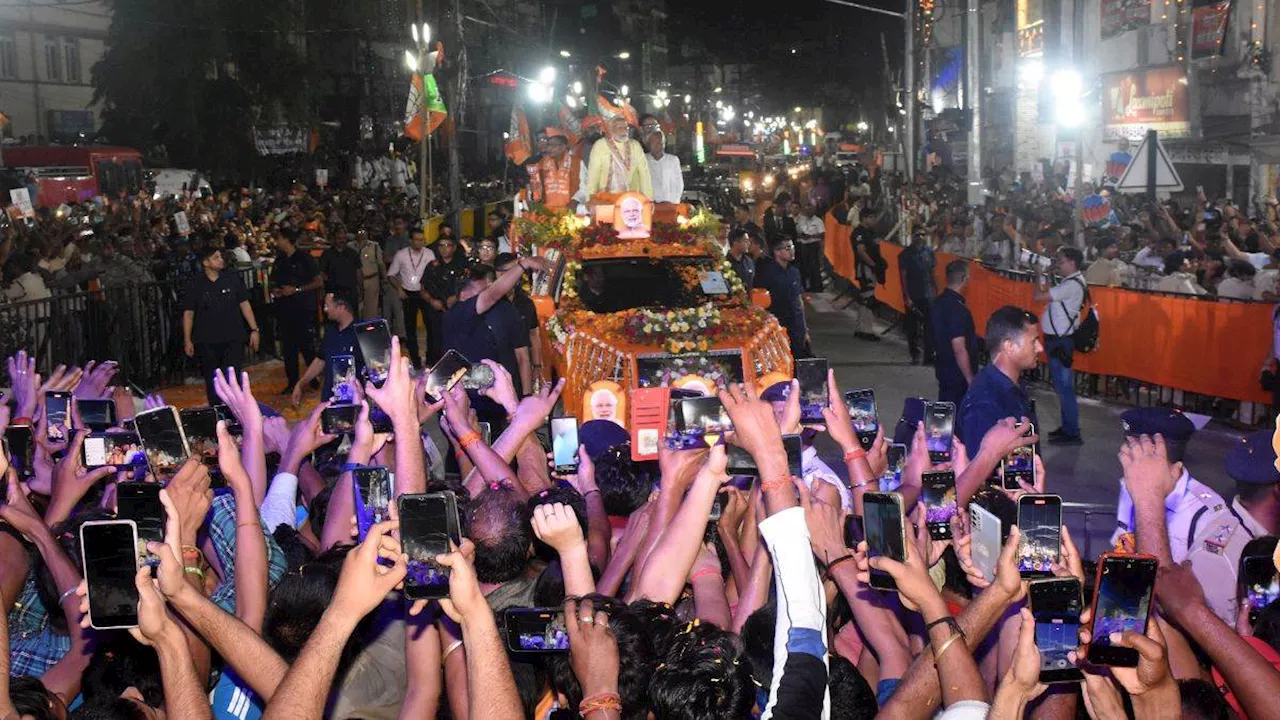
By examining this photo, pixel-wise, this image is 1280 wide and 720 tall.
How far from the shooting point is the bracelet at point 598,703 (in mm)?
3141

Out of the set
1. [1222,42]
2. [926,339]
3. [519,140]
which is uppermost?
[1222,42]

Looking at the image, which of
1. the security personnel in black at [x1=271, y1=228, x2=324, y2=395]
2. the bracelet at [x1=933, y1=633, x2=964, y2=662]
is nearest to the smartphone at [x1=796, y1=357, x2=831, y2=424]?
the bracelet at [x1=933, y1=633, x2=964, y2=662]

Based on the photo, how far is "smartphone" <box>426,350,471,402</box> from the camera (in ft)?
18.1

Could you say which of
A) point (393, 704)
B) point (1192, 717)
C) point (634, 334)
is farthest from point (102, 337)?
point (1192, 717)

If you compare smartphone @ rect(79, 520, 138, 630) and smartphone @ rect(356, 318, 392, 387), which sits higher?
smartphone @ rect(356, 318, 392, 387)

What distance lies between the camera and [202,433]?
4957 mm

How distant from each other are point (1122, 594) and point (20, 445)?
4.68 metres

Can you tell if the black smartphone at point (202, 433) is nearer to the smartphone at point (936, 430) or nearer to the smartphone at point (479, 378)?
the smartphone at point (479, 378)

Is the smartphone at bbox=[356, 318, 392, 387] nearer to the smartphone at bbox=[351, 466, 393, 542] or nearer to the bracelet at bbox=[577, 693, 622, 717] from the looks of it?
the smartphone at bbox=[351, 466, 393, 542]

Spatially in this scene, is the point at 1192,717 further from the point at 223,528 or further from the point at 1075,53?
the point at 1075,53

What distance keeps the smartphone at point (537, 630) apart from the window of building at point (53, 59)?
49.3 metres

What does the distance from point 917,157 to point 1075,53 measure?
17072mm

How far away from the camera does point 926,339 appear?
16859mm

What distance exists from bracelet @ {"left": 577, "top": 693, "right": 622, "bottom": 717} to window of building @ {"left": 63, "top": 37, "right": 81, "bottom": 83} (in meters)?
50.6
